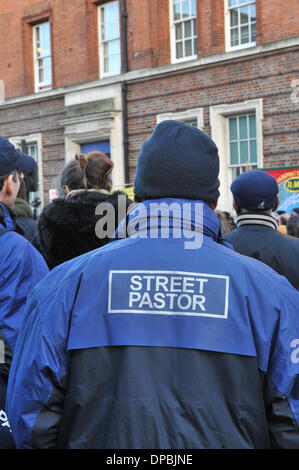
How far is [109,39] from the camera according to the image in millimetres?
19234

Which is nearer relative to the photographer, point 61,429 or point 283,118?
point 61,429

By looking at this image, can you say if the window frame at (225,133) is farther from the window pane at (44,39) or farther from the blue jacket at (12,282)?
the blue jacket at (12,282)

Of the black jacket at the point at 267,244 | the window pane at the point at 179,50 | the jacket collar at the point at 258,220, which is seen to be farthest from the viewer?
the window pane at the point at 179,50

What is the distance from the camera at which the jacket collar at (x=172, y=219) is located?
1.91m

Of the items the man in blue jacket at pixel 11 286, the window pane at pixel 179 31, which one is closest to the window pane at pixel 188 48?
the window pane at pixel 179 31

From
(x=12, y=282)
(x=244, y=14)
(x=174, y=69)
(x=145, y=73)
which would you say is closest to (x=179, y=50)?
(x=174, y=69)

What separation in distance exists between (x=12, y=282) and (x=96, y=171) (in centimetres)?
124

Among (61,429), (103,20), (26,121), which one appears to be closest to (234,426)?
(61,429)

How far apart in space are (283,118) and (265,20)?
7.64ft

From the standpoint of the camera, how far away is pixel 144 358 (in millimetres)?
1798

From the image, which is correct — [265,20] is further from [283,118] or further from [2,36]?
[2,36]

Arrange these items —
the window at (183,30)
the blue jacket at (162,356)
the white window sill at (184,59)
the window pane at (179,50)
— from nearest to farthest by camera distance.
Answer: the blue jacket at (162,356) < the white window sill at (184,59) < the window at (183,30) < the window pane at (179,50)

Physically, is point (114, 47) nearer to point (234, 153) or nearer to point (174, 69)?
point (174, 69)

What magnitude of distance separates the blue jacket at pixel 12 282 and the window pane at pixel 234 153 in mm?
14183
